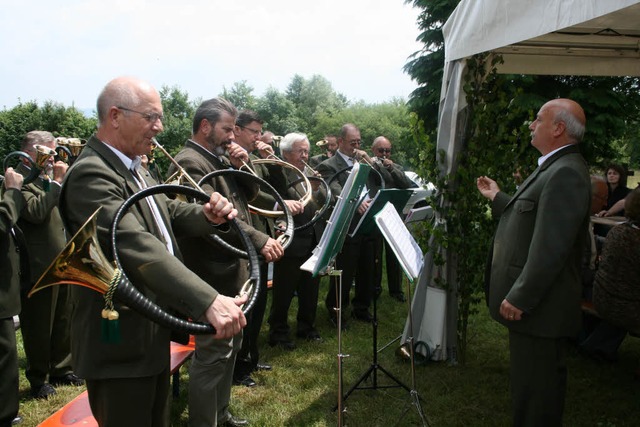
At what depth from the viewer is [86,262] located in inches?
75.4

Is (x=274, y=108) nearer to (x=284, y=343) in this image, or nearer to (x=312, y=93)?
(x=312, y=93)

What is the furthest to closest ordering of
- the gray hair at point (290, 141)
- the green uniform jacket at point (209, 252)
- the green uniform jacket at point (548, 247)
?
the gray hair at point (290, 141) < the green uniform jacket at point (209, 252) < the green uniform jacket at point (548, 247)

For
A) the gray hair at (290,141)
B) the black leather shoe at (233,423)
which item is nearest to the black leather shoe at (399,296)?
the gray hair at (290,141)

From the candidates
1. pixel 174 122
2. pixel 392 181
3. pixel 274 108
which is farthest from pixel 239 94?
pixel 392 181

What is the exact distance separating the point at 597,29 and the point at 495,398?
11.0ft

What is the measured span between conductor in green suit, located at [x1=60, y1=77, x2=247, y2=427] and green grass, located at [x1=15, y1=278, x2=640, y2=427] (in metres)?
1.95

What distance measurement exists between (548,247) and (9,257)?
3.67 m

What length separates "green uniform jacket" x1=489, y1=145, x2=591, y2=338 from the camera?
303 cm

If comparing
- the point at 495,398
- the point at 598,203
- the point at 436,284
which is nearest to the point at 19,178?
the point at 436,284

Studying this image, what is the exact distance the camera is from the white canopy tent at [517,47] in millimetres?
3396

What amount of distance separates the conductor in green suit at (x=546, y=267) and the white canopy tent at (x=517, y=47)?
0.59 m

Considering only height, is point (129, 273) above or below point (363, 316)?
above

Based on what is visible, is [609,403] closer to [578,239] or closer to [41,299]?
[578,239]

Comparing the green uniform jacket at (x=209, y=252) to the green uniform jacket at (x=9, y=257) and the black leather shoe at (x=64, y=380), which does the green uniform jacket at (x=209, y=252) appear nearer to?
the green uniform jacket at (x=9, y=257)
